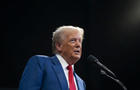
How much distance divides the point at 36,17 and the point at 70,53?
1.99 m

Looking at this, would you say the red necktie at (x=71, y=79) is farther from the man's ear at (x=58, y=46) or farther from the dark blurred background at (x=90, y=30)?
the dark blurred background at (x=90, y=30)

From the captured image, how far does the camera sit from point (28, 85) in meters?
1.70

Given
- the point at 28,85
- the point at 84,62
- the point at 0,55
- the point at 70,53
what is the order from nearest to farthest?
1. the point at 28,85
2. the point at 70,53
3. the point at 0,55
4. the point at 84,62

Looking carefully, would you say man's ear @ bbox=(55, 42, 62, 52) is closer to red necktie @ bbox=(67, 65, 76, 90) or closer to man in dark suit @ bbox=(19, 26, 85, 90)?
man in dark suit @ bbox=(19, 26, 85, 90)

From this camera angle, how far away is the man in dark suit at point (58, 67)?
1.73 m

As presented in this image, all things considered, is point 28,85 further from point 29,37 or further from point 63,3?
point 63,3

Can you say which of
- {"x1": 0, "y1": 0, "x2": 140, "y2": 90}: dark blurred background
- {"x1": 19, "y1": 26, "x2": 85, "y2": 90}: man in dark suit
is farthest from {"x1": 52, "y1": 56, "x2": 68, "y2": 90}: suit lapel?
{"x1": 0, "y1": 0, "x2": 140, "y2": 90}: dark blurred background

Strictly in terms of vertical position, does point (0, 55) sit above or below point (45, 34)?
below

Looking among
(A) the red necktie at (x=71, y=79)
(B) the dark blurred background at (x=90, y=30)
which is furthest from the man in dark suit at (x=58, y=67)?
(B) the dark blurred background at (x=90, y=30)

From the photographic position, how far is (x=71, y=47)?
187 centimetres

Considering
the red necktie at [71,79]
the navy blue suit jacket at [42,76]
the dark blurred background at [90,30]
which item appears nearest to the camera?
the navy blue suit jacket at [42,76]

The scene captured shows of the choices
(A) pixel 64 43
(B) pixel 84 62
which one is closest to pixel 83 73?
(B) pixel 84 62

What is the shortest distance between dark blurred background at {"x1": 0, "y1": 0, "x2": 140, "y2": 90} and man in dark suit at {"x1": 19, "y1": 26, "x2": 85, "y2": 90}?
179 cm

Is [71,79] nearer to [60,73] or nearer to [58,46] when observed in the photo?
[60,73]
